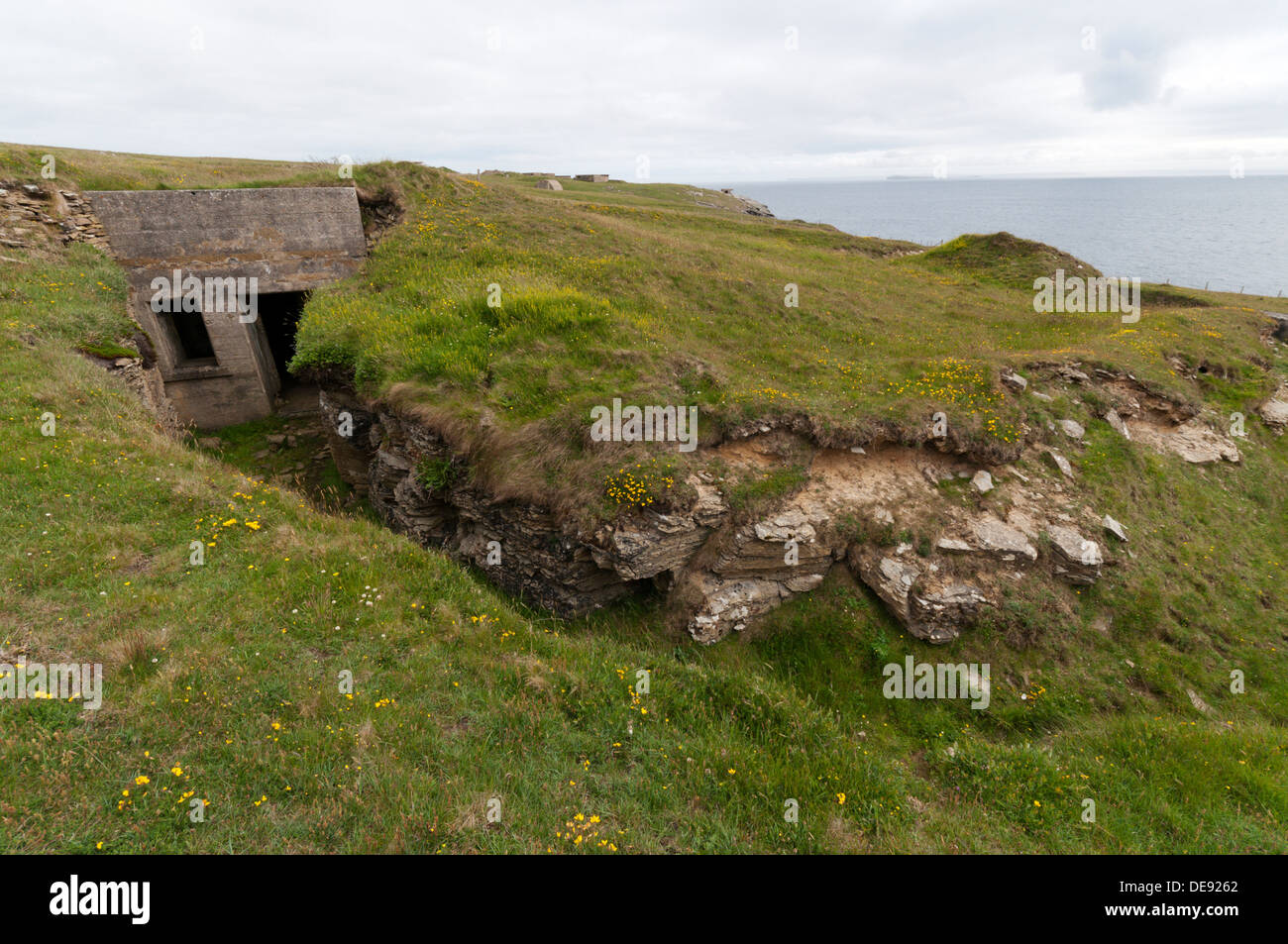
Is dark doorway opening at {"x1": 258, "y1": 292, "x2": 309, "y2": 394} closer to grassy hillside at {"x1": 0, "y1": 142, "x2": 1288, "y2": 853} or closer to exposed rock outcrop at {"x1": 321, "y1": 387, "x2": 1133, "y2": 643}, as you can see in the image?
grassy hillside at {"x1": 0, "y1": 142, "x2": 1288, "y2": 853}

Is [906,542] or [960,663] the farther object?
[906,542]

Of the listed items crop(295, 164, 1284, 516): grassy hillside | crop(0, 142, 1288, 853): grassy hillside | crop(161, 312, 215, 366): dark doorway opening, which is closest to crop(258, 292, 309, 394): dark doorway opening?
crop(161, 312, 215, 366): dark doorway opening

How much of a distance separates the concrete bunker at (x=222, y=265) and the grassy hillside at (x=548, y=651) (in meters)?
1.64

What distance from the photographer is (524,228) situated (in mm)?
24703

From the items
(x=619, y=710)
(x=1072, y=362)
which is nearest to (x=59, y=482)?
(x=619, y=710)

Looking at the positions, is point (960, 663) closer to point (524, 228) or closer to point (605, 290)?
point (605, 290)

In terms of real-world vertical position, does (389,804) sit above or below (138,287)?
below

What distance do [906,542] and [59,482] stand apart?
17.5 m

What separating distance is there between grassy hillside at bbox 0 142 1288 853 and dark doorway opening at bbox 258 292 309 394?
556 centimetres

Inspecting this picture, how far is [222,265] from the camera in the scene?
66.8 ft

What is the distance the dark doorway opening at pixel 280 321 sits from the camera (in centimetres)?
2377

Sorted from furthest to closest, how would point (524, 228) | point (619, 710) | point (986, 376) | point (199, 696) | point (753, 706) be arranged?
point (524, 228), point (986, 376), point (753, 706), point (619, 710), point (199, 696)

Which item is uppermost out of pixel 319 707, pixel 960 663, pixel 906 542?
pixel 906 542

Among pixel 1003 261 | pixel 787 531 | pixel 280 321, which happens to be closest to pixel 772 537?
pixel 787 531
